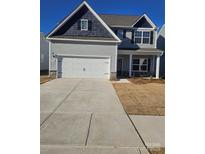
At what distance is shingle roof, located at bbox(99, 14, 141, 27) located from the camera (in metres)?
22.1

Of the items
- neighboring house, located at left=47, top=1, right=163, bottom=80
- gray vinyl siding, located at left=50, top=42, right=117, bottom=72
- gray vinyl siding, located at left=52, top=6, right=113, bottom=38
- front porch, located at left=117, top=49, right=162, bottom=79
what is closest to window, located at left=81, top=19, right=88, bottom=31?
neighboring house, located at left=47, top=1, right=163, bottom=80

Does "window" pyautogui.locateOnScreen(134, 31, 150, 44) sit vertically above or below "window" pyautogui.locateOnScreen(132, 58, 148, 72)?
above

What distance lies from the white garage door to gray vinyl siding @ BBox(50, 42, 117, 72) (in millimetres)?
457

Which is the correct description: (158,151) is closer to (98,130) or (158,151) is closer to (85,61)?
(98,130)

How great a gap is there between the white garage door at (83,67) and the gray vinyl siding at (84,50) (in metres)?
0.46

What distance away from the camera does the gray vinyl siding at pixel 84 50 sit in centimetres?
1859

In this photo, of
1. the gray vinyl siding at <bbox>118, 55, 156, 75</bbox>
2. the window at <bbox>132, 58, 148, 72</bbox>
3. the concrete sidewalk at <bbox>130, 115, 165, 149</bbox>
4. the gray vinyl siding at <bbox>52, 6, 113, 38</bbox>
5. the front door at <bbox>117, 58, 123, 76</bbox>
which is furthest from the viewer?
the window at <bbox>132, 58, 148, 72</bbox>

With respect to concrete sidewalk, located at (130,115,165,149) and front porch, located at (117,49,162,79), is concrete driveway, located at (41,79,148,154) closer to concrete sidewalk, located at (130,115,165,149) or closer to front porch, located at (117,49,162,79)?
concrete sidewalk, located at (130,115,165,149)

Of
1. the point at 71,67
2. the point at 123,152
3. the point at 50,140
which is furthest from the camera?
the point at 71,67

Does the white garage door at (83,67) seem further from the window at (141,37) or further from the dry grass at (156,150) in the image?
the dry grass at (156,150)

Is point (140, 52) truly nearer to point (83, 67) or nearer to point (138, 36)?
point (138, 36)
